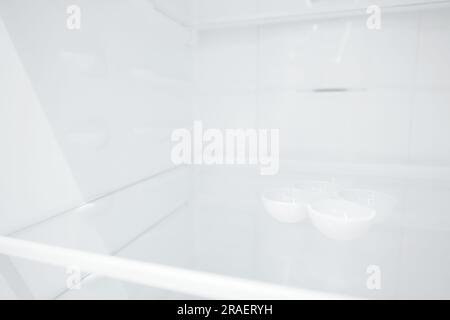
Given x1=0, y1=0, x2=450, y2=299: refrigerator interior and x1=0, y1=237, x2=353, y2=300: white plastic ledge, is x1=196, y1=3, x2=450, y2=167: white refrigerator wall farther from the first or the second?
x1=0, y1=237, x2=353, y2=300: white plastic ledge

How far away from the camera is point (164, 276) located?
0.43 m

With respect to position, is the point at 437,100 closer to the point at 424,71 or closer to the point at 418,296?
the point at 424,71

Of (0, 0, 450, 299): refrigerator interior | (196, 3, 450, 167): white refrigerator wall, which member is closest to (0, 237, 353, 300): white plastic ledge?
(0, 0, 450, 299): refrigerator interior

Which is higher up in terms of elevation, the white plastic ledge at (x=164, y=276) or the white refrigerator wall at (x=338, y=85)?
the white refrigerator wall at (x=338, y=85)

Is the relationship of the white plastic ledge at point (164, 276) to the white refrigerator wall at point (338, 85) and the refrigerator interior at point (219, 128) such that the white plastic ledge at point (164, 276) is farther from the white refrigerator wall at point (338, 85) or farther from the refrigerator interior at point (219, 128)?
the white refrigerator wall at point (338, 85)

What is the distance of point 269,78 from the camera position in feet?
3.78

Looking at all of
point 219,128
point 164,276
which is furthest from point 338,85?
point 164,276

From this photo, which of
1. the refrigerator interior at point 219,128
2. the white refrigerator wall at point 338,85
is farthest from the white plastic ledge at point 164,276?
the white refrigerator wall at point 338,85

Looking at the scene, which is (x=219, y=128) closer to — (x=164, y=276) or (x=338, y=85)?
(x=338, y=85)

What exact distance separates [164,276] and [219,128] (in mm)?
871

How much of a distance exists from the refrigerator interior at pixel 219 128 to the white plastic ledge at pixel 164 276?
35mm

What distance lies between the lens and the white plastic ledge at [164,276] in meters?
0.39
